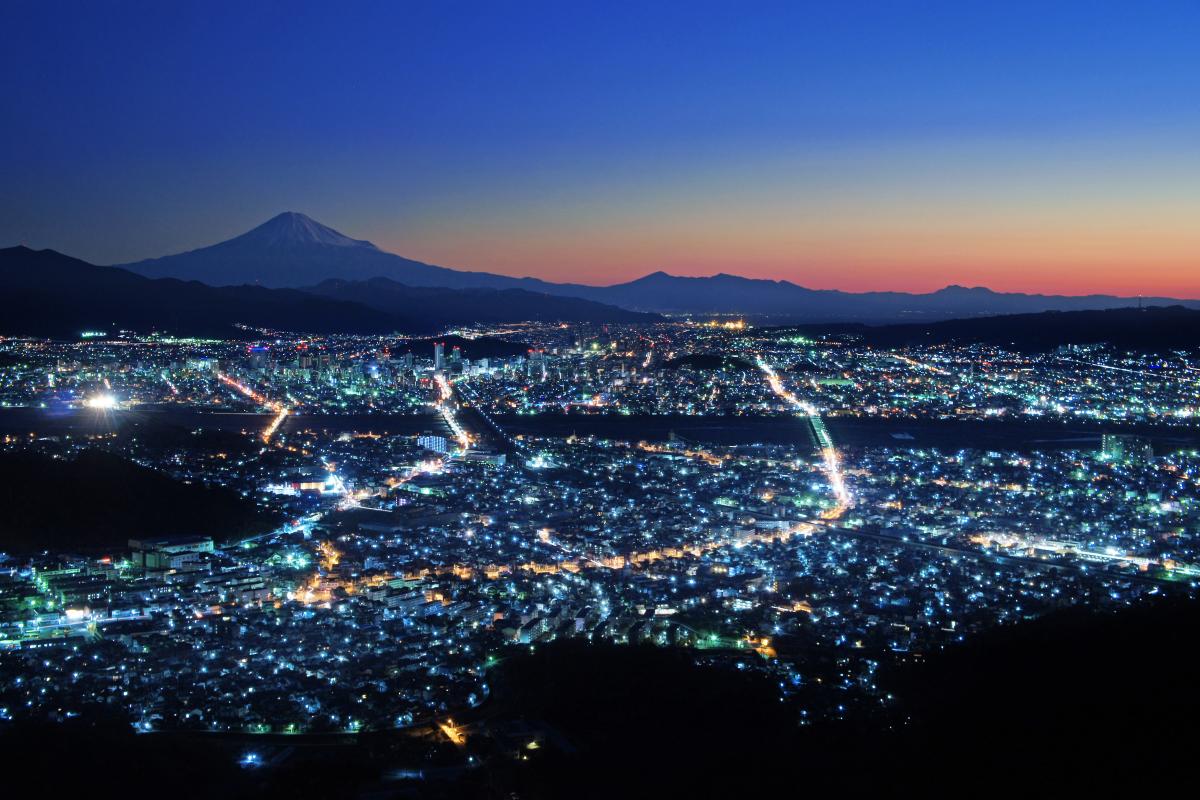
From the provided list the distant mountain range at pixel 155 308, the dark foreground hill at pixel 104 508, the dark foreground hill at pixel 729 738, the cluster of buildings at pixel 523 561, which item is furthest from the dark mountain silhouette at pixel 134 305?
the dark foreground hill at pixel 729 738

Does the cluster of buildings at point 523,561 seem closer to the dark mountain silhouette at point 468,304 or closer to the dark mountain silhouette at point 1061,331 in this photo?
the dark mountain silhouette at point 1061,331

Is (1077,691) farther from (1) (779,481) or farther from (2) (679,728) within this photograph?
(1) (779,481)

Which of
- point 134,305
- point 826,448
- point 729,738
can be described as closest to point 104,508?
point 729,738

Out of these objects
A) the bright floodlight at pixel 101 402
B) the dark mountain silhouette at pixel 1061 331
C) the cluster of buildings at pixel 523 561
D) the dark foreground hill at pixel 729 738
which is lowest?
the dark foreground hill at pixel 729 738

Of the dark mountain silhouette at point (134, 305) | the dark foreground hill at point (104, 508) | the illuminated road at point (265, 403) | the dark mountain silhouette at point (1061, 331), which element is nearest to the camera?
the dark foreground hill at point (104, 508)

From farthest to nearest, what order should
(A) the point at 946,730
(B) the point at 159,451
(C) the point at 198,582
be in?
(B) the point at 159,451, (C) the point at 198,582, (A) the point at 946,730

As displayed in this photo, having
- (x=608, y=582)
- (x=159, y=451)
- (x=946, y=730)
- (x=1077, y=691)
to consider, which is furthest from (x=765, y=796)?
(x=159, y=451)
